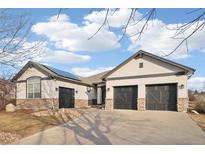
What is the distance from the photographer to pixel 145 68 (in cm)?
2205

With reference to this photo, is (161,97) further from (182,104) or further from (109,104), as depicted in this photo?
(109,104)

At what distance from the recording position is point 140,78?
22.0 metres

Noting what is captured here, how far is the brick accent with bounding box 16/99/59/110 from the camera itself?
23359 millimetres

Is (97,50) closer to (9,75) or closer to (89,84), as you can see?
(9,75)

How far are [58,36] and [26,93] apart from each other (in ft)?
40.3

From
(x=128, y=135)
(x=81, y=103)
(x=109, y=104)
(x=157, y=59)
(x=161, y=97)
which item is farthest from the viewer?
(x=81, y=103)

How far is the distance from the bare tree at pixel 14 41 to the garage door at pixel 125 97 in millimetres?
13710

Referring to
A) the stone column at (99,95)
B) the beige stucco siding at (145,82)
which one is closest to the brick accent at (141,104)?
the beige stucco siding at (145,82)

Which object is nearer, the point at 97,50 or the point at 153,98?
the point at 97,50

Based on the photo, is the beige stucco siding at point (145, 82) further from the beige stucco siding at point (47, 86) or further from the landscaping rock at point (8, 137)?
the landscaping rock at point (8, 137)

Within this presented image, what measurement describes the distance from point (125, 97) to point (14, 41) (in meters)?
14.6

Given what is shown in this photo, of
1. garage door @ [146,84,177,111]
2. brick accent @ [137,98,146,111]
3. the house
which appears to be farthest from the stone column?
garage door @ [146,84,177,111]

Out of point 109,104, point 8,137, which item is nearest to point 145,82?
point 109,104

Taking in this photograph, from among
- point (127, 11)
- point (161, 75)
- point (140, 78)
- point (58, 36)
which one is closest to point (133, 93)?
point (140, 78)
